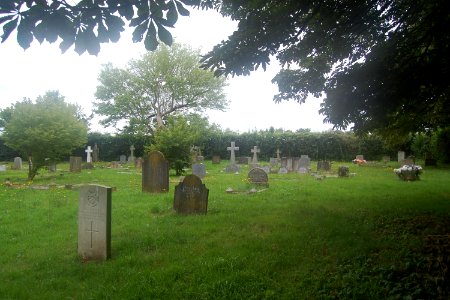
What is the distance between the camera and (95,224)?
5.77 metres

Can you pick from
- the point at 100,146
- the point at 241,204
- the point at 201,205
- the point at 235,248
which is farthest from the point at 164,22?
the point at 100,146

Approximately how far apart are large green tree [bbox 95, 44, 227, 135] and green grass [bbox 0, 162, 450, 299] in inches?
1180

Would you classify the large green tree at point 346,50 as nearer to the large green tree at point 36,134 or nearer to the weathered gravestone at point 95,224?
the weathered gravestone at point 95,224

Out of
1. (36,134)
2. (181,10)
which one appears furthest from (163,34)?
(36,134)

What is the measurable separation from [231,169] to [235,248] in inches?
604

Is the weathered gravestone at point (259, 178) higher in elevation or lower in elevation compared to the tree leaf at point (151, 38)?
lower

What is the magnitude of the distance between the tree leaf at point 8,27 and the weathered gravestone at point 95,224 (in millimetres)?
3078

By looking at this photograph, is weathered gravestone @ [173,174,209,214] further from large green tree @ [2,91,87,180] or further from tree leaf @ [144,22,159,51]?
large green tree @ [2,91,87,180]

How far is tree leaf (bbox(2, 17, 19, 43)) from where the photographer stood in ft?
10.1

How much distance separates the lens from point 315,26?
678cm

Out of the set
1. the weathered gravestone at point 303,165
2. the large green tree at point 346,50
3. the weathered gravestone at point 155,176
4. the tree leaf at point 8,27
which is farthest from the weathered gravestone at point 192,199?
the weathered gravestone at point 303,165

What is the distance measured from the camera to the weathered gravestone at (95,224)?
5.70 m

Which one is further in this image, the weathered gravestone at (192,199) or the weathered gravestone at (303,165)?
the weathered gravestone at (303,165)

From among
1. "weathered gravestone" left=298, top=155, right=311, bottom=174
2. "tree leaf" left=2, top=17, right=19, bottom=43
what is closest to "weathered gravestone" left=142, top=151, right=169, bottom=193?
"tree leaf" left=2, top=17, right=19, bottom=43
